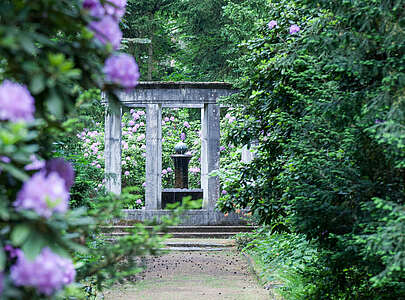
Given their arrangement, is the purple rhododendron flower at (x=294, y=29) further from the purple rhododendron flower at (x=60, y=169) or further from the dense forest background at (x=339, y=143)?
the purple rhododendron flower at (x=60, y=169)

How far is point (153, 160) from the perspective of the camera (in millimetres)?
12852

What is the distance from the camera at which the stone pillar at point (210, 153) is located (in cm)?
1270

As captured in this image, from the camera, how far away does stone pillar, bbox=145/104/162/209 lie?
12719 mm

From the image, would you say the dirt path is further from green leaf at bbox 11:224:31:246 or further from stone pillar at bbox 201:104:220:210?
green leaf at bbox 11:224:31:246

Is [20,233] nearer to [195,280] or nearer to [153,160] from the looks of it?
[195,280]

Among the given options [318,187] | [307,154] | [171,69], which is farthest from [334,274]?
[171,69]

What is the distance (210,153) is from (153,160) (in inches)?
53.7

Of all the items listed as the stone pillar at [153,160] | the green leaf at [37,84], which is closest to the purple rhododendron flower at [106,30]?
the green leaf at [37,84]

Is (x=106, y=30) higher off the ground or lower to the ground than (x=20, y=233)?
higher

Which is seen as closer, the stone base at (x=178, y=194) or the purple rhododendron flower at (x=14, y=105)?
the purple rhododendron flower at (x=14, y=105)

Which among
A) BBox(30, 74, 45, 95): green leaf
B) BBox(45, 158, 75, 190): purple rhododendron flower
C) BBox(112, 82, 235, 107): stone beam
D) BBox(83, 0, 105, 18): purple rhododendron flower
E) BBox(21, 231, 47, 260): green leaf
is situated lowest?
BBox(21, 231, 47, 260): green leaf

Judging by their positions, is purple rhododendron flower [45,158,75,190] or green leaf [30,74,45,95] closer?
green leaf [30,74,45,95]

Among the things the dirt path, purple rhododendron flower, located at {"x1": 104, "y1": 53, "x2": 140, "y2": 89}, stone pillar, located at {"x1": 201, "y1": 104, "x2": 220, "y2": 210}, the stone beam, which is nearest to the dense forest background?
the dirt path

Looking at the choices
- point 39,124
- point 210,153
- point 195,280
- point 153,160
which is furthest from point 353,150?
point 153,160
